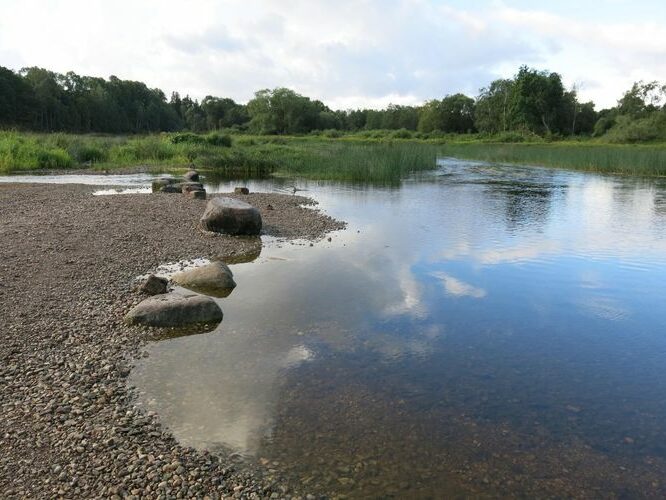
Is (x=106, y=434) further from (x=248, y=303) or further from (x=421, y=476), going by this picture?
(x=248, y=303)

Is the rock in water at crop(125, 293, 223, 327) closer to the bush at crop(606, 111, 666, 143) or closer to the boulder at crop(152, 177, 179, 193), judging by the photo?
the boulder at crop(152, 177, 179, 193)

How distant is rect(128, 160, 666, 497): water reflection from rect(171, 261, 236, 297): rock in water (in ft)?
0.86

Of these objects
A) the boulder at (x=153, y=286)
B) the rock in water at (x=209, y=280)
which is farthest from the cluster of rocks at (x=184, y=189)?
the boulder at (x=153, y=286)

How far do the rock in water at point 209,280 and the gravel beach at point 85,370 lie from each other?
99 cm

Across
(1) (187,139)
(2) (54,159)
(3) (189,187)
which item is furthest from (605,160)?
(2) (54,159)

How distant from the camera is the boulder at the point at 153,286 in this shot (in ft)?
28.0

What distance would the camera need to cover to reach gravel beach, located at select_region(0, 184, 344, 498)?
4.17 metres

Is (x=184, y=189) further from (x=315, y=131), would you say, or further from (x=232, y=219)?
(x=315, y=131)

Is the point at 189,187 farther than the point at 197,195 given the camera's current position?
Yes

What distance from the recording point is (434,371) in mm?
6430

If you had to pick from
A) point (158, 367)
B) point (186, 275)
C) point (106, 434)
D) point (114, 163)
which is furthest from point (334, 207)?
point (114, 163)

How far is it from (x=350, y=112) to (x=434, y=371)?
116637mm

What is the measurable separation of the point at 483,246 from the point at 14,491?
37.2 feet

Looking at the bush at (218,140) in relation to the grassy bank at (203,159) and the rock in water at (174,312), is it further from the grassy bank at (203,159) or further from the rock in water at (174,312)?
the rock in water at (174,312)
